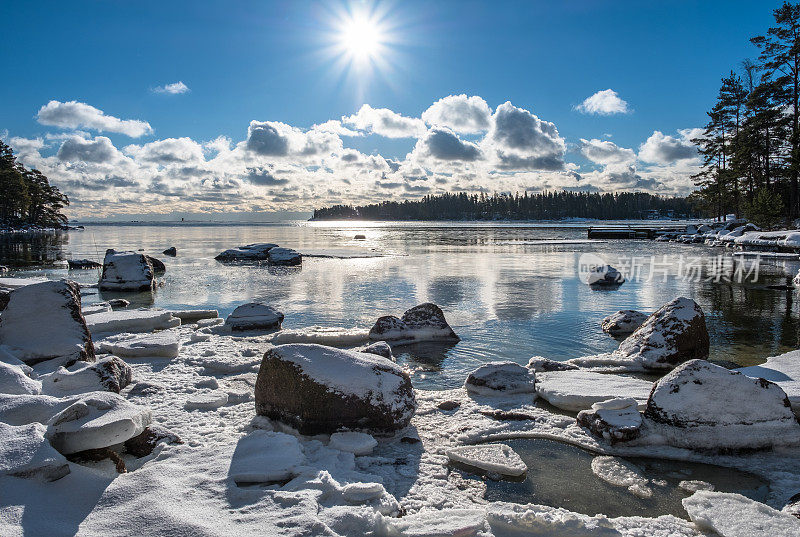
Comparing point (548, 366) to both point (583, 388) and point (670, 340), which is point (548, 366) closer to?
point (583, 388)

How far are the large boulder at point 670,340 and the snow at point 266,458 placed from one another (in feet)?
21.2

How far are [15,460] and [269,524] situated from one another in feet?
6.69

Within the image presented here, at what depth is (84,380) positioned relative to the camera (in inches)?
235

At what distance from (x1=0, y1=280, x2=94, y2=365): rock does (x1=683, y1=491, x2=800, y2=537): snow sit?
8024 millimetres

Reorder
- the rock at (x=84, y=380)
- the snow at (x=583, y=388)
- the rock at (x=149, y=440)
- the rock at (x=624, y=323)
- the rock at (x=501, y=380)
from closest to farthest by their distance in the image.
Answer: the rock at (x=149, y=440)
the rock at (x=84, y=380)
the snow at (x=583, y=388)
the rock at (x=501, y=380)
the rock at (x=624, y=323)

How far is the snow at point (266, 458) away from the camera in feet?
13.5

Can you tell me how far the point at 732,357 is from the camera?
9.02 meters

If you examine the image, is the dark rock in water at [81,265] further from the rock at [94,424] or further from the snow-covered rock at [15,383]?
the rock at [94,424]

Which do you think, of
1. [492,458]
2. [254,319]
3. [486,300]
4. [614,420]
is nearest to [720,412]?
[614,420]

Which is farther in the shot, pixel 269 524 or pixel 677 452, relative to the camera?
pixel 677 452

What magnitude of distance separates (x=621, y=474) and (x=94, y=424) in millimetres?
4897

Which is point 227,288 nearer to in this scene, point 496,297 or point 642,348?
point 496,297

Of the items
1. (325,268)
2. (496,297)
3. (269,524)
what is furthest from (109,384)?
(325,268)

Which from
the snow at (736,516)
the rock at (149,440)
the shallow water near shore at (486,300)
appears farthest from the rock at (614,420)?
the rock at (149,440)
